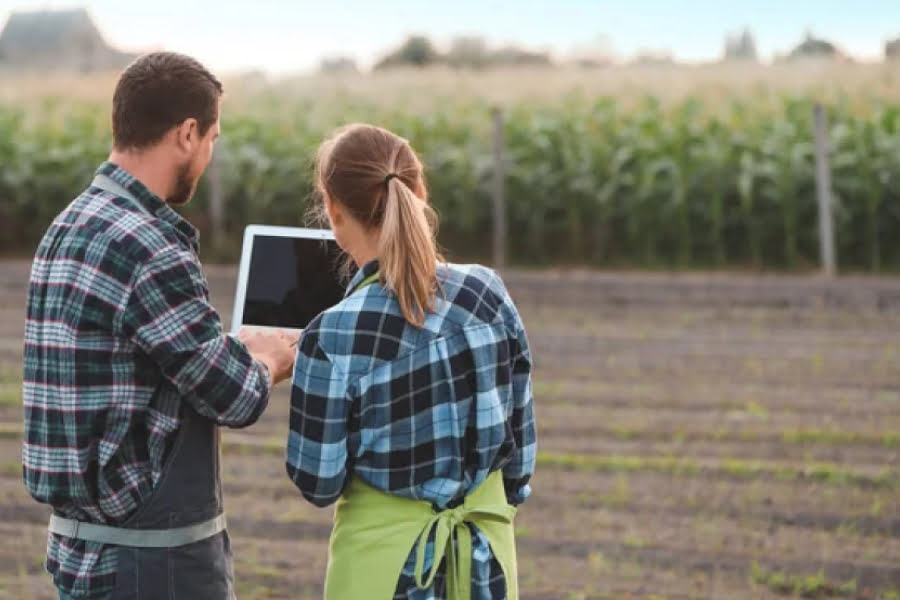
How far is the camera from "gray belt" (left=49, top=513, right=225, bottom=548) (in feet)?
7.09

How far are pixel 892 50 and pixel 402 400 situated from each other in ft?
62.9

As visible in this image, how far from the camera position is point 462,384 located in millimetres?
2146

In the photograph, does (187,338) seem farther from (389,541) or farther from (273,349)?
(389,541)

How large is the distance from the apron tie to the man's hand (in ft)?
1.39

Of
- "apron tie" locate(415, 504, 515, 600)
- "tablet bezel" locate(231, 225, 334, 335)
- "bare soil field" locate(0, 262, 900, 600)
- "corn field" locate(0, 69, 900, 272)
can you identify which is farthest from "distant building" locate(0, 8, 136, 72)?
"apron tie" locate(415, 504, 515, 600)

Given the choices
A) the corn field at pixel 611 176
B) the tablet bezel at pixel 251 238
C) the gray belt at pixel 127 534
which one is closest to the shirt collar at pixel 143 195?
the tablet bezel at pixel 251 238

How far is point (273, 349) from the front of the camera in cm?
235

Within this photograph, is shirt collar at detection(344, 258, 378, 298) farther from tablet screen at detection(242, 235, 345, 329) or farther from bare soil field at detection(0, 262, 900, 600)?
bare soil field at detection(0, 262, 900, 600)

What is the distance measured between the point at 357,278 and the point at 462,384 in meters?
0.26

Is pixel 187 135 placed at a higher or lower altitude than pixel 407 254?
higher

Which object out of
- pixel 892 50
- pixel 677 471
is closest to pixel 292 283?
pixel 677 471

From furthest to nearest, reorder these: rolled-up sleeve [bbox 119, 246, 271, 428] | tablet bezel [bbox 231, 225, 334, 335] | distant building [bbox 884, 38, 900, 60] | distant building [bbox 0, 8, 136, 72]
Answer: distant building [bbox 0, 8, 136, 72] → distant building [bbox 884, 38, 900, 60] → tablet bezel [bbox 231, 225, 334, 335] → rolled-up sleeve [bbox 119, 246, 271, 428]

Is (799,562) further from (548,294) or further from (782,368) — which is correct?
(548,294)

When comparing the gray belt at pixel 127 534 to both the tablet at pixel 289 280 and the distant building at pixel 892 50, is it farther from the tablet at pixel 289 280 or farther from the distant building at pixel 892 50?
the distant building at pixel 892 50
